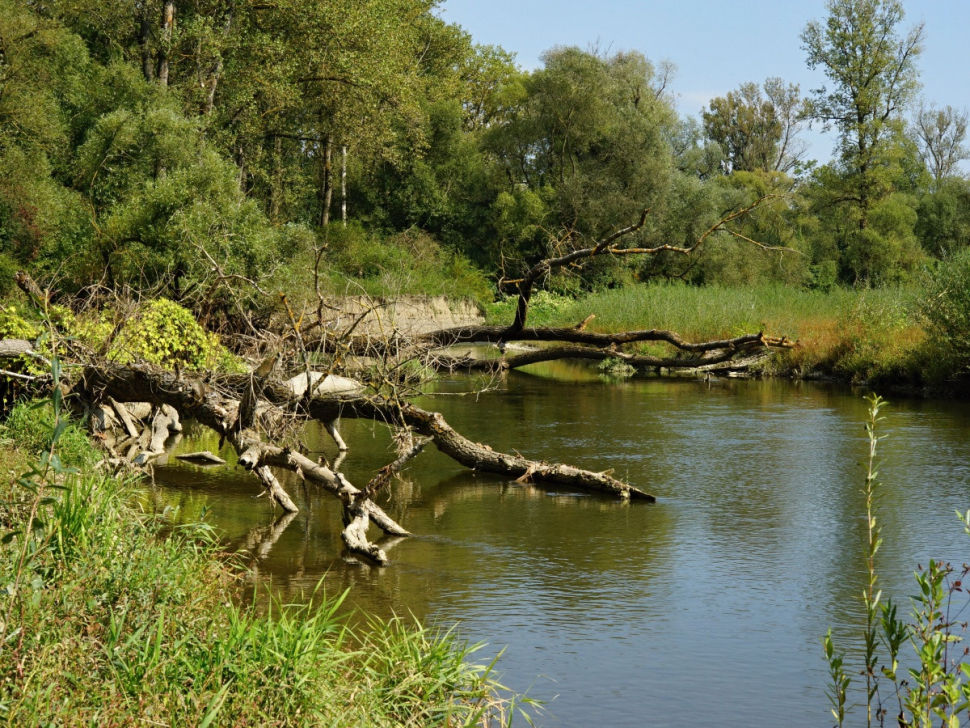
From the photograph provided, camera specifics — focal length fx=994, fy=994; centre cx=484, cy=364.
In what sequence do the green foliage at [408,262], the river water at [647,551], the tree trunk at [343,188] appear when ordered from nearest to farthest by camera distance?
the river water at [647,551], the green foliage at [408,262], the tree trunk at [343,188]

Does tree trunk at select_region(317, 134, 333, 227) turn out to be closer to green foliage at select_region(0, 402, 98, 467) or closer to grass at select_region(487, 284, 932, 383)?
grass at select_region(487, 284, 932, 383)

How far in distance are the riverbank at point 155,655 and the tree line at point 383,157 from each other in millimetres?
6261

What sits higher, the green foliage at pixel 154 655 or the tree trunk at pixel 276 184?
the tree trunk at pixel 276 184

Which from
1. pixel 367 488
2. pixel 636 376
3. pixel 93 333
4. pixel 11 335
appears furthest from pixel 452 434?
pixel 636 376

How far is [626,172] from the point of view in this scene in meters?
43.6

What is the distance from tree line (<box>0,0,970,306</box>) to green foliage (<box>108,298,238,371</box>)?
544mm

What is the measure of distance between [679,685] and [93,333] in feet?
29.9

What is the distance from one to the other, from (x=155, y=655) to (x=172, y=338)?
32.0 feet

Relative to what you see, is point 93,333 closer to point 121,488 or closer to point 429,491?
point 429,491

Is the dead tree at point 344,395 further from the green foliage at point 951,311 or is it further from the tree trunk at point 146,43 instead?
the tree trunk at point 146,43

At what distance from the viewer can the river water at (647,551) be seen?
6770 millimetres

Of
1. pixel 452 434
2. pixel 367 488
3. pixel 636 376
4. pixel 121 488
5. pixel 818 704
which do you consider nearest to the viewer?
pixel 818 704

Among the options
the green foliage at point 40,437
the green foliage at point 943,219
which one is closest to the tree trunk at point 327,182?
the green foliage at point 40,437

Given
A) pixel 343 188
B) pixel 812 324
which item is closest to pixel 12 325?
pixel 812 324
